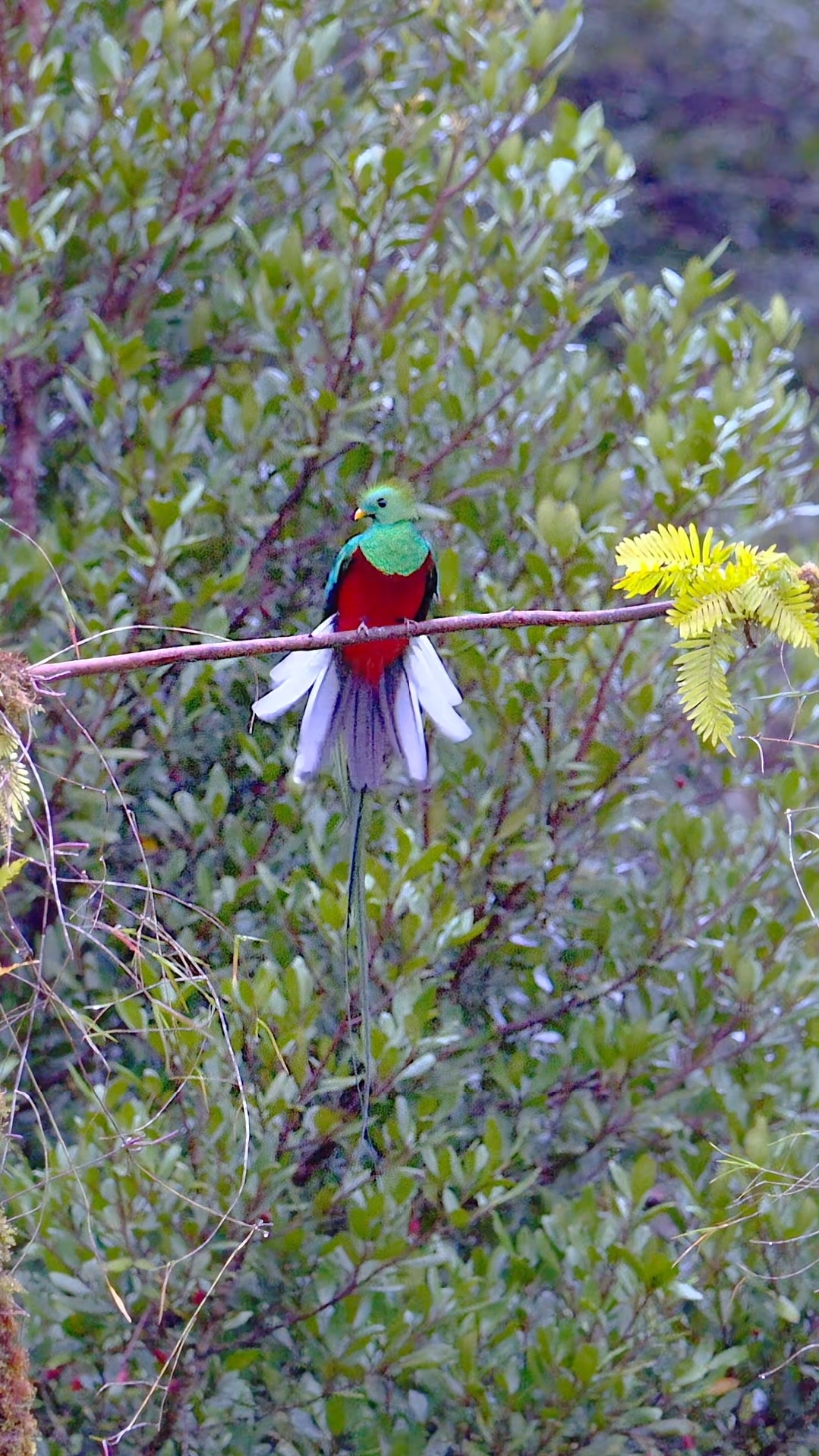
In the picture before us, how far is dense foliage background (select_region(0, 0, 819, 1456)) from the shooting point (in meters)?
2.39

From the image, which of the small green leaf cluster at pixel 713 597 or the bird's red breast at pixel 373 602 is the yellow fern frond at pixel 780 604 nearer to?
the small green leaf cluster at pixel 713 597

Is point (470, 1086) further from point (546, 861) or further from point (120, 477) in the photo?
point (120, 477)

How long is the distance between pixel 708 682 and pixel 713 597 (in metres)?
0.09

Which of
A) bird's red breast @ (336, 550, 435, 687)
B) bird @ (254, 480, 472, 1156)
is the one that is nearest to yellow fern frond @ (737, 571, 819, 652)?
bird @ (254, 480, 472, 1156)

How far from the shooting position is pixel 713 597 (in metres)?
1.54

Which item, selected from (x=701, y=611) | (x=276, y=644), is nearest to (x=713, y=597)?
(x=701, y=611)

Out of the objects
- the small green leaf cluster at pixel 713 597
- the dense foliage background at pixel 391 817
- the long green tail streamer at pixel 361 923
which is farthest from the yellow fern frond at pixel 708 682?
the dense foliage background at pixel 391 817

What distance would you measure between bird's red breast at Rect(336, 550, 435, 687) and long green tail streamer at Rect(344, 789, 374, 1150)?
244 millimetres

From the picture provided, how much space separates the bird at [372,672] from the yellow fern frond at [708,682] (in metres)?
0.77

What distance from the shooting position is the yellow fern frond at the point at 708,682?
5.11ft

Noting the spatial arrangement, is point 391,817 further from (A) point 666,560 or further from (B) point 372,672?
(A) point 666,560

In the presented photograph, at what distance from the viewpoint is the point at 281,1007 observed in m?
2.35

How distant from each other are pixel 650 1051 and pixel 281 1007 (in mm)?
690

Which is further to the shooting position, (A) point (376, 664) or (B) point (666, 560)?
(A) point (376, 664)
